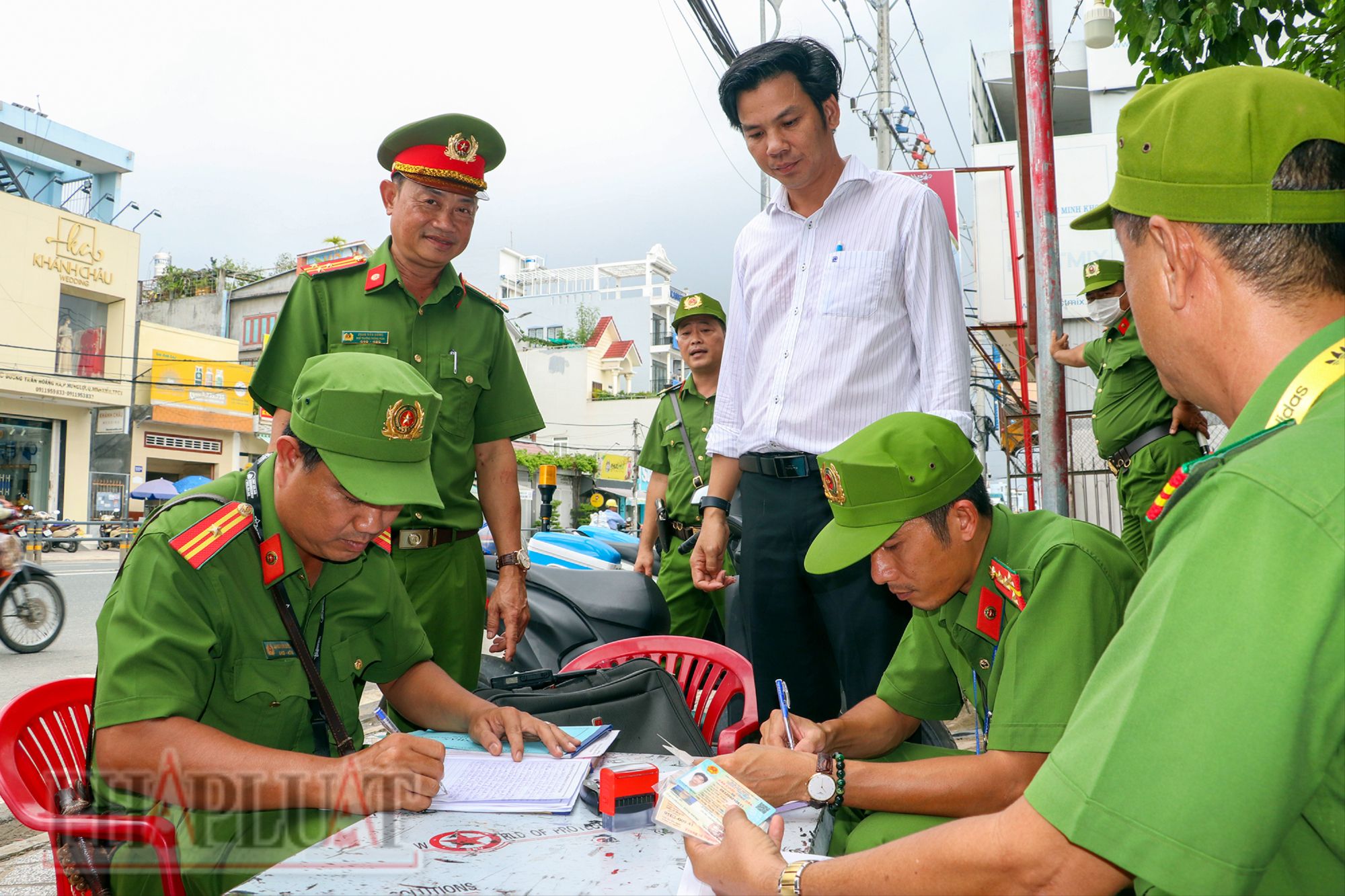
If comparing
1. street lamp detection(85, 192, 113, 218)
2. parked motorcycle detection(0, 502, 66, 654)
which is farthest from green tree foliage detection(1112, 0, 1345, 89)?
street lamp detection(85, 192, 113, 218)

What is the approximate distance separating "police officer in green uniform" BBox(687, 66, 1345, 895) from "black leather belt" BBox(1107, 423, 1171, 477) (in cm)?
307

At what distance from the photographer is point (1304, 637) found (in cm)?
74

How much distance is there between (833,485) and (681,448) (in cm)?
Result: 291

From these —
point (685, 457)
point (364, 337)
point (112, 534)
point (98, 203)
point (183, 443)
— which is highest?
point (98, 203)

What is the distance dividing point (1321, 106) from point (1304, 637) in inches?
21.7

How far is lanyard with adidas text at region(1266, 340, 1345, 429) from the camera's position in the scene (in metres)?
0.88

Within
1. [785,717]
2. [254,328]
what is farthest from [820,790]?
[254,328]

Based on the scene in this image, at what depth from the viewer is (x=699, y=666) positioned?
3.20 m

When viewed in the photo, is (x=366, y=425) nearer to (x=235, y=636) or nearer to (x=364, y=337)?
(x=235, y=636)

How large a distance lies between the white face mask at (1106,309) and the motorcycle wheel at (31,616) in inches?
304

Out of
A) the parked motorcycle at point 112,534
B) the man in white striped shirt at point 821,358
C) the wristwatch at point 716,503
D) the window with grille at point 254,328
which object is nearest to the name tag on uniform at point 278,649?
the man in white striped shirt at point 821,358

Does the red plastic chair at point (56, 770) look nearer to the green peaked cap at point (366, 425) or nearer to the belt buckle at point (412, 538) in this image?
the green peaked cap at point (366, 425)

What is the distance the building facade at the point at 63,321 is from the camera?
20.5 meters

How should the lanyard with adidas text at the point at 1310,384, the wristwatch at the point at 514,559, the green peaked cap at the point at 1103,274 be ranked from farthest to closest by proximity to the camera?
1. the green peaked cap at the point at 1103,274
2. the wristwatch at the point at 514,559
3. the lanyard with adidas text at the point at 1310,384
